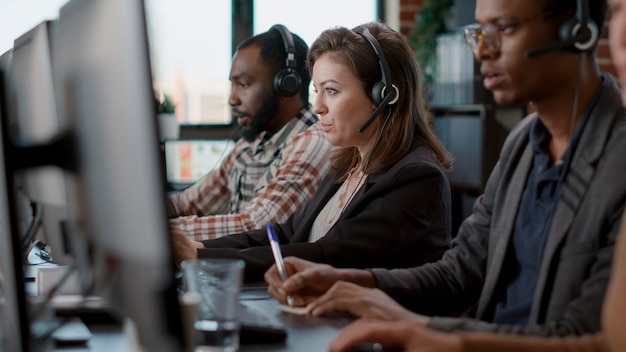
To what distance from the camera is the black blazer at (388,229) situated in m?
1.77

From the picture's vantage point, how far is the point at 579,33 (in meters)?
1.25

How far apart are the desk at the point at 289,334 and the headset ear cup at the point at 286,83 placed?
1.27 metres

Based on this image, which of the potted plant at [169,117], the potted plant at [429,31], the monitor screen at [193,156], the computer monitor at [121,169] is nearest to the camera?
the computer monitor at [121,169]

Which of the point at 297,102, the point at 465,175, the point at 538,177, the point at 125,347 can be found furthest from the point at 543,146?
the point at 465,175

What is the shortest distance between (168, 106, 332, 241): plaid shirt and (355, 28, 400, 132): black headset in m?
0.49

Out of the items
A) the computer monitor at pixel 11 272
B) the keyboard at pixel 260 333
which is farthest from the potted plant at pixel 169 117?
the computer monitor at pixel 11 272

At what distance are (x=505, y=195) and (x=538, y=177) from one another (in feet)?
0.29

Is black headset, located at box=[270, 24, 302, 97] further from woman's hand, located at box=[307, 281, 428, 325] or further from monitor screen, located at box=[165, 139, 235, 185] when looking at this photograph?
monitor screen, located at box=[165, 139, 235, 185]

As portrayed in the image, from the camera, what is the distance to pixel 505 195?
4.63 ft

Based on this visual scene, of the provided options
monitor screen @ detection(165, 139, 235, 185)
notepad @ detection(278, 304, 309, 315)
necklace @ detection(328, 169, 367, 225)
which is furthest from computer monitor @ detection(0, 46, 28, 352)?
monitor screen @ detection(165, 139, 235, 185)

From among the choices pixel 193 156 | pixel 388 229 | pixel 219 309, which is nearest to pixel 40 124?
pixel 219 309

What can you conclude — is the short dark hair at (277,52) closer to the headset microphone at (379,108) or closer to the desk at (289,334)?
the headset microphone at (379,108)

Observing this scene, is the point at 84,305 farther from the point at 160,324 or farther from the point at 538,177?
the point at 538,177

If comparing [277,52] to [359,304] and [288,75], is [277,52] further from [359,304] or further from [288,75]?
[359,304]
